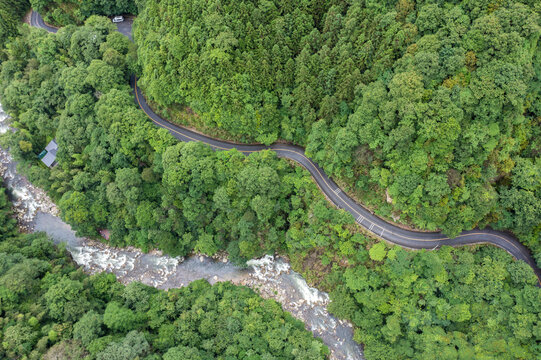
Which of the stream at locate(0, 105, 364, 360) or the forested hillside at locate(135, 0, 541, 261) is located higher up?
the forested hillside at locate(135, 0, 541, 261)

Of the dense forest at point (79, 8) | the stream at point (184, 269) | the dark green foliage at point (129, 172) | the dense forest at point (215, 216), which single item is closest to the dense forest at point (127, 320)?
the dense forest at point (215, 216)

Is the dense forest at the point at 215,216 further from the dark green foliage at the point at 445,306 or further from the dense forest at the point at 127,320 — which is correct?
the dense forest at the point at 127,320

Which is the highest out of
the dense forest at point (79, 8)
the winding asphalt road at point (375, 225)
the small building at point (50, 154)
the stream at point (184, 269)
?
the dense forest at point (79, 8)

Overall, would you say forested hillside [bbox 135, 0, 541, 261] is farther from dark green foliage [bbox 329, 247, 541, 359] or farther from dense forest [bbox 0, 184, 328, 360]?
dense forest [bbox 0, 184, 328, 360]

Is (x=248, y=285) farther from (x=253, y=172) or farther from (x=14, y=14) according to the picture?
(x=14, y=14)

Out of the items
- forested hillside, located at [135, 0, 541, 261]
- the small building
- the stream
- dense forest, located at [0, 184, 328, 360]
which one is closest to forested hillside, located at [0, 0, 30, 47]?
the small building

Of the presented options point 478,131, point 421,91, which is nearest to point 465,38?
point 421,91
